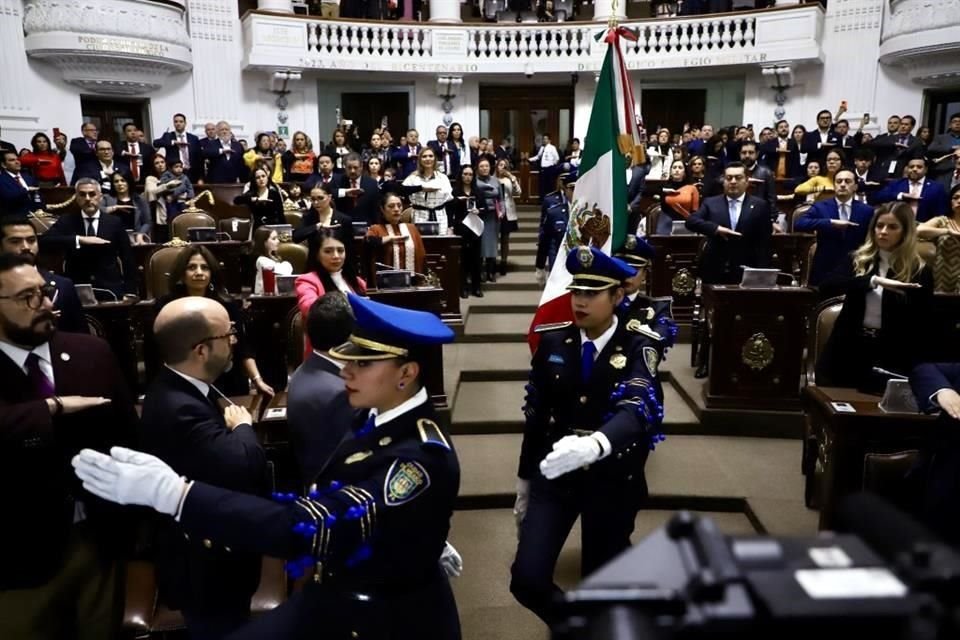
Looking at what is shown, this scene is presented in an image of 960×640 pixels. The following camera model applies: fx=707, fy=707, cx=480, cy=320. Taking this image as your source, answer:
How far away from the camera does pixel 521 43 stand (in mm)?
14336

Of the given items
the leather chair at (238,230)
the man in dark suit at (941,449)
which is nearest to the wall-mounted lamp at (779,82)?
the leather chair at (238,230)

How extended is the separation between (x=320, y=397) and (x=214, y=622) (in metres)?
0.86

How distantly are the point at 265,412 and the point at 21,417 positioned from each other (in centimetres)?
117

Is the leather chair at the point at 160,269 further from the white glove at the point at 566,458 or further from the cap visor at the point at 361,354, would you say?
the white glove at the point at 566,458

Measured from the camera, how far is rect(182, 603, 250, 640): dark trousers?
6.80ft

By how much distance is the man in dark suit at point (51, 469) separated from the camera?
2.17 meters

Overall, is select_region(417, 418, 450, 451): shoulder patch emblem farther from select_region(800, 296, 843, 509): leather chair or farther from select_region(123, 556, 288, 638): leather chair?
select_region(800, 296, 843, 509): leather chair

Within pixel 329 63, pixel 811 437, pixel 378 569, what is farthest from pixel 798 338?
pixel 329 63

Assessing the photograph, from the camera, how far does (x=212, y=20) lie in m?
13.5

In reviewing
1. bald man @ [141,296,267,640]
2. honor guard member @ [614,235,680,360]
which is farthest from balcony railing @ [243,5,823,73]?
bald man @ [141,296,267,640]

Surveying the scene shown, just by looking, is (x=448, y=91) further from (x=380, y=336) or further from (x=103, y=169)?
(x=380, y=336)

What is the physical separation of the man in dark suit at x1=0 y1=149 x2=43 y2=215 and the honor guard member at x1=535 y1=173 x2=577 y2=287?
497cm

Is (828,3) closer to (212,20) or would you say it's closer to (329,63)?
(329,63)

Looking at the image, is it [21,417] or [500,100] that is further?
[500,100]
